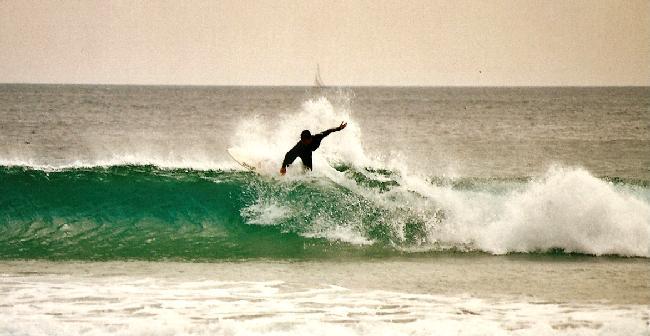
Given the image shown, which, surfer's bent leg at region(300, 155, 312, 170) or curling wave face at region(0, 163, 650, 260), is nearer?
curling wave face at region(0, 163, 650, 260)

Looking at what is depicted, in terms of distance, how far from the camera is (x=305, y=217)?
1258 cm

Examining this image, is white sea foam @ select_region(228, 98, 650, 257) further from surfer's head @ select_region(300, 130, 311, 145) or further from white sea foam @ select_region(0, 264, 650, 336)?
white sea foam @ select_region(0, 264, 650, 336)

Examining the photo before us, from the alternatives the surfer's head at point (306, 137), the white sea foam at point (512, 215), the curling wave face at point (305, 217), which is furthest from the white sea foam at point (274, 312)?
the surfer's head at point (306, 137)

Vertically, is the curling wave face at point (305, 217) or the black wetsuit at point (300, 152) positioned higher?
the black wetsuit at point (300, 152)

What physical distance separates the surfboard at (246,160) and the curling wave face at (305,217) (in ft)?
0.97

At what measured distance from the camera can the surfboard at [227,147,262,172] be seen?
1404 cm

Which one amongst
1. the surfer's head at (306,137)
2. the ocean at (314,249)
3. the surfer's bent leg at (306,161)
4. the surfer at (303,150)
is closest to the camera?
the ocean at (314,249)

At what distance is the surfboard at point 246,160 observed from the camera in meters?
14.0

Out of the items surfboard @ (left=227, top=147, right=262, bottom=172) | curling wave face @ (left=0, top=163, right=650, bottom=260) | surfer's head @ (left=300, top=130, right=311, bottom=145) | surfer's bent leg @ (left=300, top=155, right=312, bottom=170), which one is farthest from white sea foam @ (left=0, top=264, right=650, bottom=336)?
surfboard @ (left=227, top=147, right=262, bottom=172)

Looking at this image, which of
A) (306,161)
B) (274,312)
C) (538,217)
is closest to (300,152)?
(306,161)

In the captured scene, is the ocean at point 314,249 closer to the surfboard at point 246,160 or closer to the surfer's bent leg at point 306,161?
the surfboard at point 246,160

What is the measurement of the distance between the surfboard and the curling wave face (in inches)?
11.7

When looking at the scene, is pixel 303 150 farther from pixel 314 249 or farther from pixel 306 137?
pixel 314 249

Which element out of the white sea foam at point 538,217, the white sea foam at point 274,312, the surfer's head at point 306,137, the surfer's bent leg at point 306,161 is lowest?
the white sea foam at point 274,312
